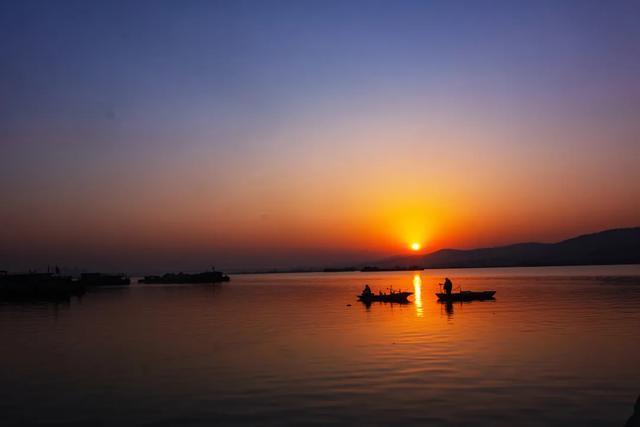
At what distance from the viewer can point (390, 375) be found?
2409cm

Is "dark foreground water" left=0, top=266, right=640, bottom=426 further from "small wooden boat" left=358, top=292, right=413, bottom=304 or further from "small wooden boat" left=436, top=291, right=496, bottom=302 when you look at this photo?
"small wooden boat" left=358, top=292, right=413, bottom=304

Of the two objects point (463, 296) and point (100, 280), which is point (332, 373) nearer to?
point (463, 296)

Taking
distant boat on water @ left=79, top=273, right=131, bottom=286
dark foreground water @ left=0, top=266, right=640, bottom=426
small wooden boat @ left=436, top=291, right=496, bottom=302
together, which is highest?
distant boat on water @ left=79, top=273, right=131, bottom=286

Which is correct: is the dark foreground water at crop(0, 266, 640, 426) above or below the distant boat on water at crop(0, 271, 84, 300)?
below

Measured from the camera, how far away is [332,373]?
992 inches

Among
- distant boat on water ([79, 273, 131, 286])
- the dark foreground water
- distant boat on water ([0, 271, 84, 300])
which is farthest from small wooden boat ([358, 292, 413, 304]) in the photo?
distant boat on water ([79, 273, 131, 286])

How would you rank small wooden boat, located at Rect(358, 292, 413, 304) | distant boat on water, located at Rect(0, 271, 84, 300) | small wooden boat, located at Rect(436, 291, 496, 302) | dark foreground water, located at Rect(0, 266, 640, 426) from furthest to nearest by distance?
1. distant boat on water, located at Rect(0, 271, 84, 300)
2. small wooden boat, located at Rect(358, 292, 413, 304)
3. small wooden boat, located at Rect(436, 291, 496, 302)
4. dark foreground water, located at Rect(0, 266, 640, 426)

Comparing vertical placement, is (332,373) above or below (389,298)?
below

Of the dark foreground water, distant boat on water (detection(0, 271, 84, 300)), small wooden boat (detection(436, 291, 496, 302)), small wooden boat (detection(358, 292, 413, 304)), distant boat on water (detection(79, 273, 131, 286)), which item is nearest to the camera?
the dark foreground water

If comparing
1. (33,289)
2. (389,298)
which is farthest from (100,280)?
(389,298)

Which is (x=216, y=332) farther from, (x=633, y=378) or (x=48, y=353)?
(x=633, y=378)

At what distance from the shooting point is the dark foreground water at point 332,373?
61.1ft

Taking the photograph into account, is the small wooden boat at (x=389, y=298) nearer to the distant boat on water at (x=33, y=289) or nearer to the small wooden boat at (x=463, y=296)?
the small wooden boat at (x=463, y=296)

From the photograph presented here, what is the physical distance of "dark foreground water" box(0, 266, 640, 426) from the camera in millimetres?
18625
